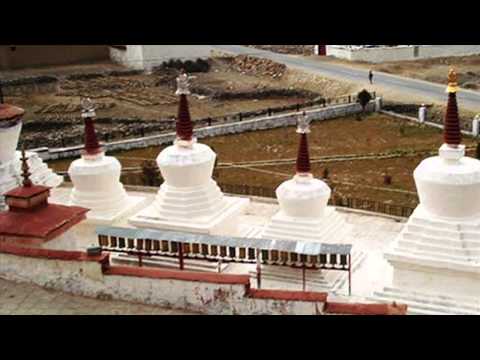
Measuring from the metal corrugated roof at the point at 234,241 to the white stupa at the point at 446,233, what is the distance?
0.91 meters

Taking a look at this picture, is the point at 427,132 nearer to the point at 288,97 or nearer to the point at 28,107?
the point at 288,97

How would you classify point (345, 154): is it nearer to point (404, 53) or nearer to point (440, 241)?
point (440, 241)

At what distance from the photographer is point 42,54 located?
4397cm

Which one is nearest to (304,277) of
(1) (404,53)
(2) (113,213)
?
(2) (113,213)

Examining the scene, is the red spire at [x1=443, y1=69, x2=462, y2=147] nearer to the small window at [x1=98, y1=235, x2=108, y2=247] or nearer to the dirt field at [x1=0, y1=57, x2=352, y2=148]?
the small window at [x1=98, y1=235, x2=108, y2=247]

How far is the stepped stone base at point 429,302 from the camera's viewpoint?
10.9m

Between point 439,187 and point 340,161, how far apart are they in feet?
36.5

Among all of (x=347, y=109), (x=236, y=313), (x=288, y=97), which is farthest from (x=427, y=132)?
(x=236, y=313)

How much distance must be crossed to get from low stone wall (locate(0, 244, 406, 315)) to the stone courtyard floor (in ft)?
0.36

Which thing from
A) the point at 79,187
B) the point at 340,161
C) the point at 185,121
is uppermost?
the point at 185,121

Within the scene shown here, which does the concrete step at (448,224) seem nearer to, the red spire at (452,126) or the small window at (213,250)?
the red spire at (452,126)

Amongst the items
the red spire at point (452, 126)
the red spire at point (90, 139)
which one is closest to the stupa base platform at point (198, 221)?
the red spire at point (90, 139)

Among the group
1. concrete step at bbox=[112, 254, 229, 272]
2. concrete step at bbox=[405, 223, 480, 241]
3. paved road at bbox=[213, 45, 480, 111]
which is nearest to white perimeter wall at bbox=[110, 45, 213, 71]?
paved road at bbox=[213, 45, 480, 111]

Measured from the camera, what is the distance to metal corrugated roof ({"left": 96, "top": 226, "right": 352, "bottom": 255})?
1153 cm
